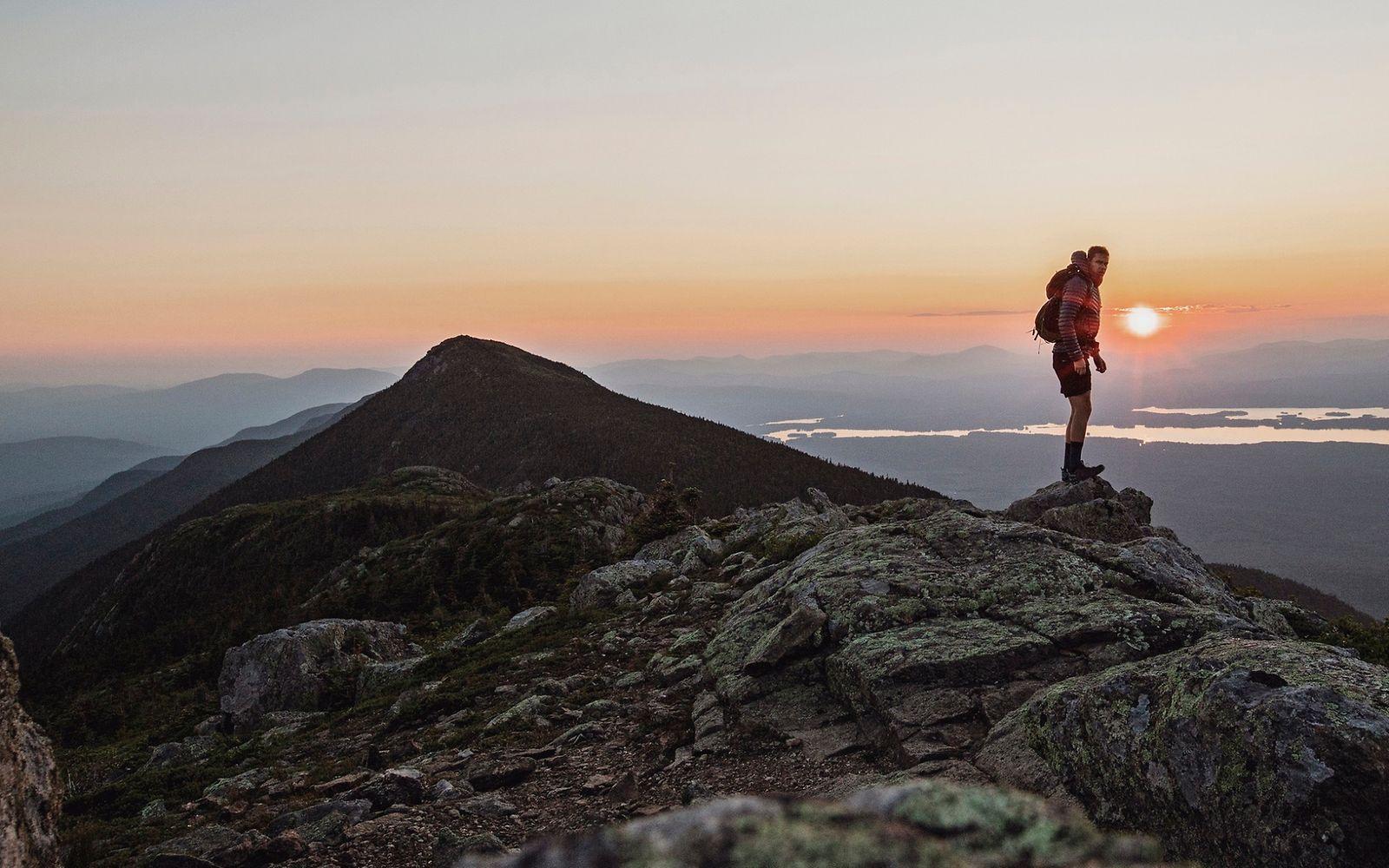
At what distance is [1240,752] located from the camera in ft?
16.9

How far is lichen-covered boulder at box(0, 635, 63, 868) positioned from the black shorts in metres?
17.9

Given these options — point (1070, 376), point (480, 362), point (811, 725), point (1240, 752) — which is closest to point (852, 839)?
point (1240, 752)

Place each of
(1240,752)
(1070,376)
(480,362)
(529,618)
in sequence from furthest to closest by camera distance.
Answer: (480,362), (529,618), (1070,376), (1240,752)

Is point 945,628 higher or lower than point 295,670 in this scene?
higher

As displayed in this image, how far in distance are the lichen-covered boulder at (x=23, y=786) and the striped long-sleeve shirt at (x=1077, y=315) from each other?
59.0ft

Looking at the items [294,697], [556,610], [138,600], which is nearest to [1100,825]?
[556,610]

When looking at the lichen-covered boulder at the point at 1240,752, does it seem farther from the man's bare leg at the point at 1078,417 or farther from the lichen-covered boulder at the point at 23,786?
the man's bare leg at the point at 1078,417

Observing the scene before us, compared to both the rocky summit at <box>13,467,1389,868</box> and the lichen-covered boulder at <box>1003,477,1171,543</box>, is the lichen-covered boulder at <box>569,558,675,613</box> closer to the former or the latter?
the rocky summit at <box>13,467,1389,868</box>

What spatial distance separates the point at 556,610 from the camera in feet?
65.9

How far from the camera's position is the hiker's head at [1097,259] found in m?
15.7

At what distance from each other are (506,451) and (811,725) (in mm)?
113108

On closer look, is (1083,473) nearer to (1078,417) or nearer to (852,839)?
(1078,417)

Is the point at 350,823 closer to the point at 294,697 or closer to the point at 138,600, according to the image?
the point at 294,697

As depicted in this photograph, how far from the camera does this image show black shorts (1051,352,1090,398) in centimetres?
1633
